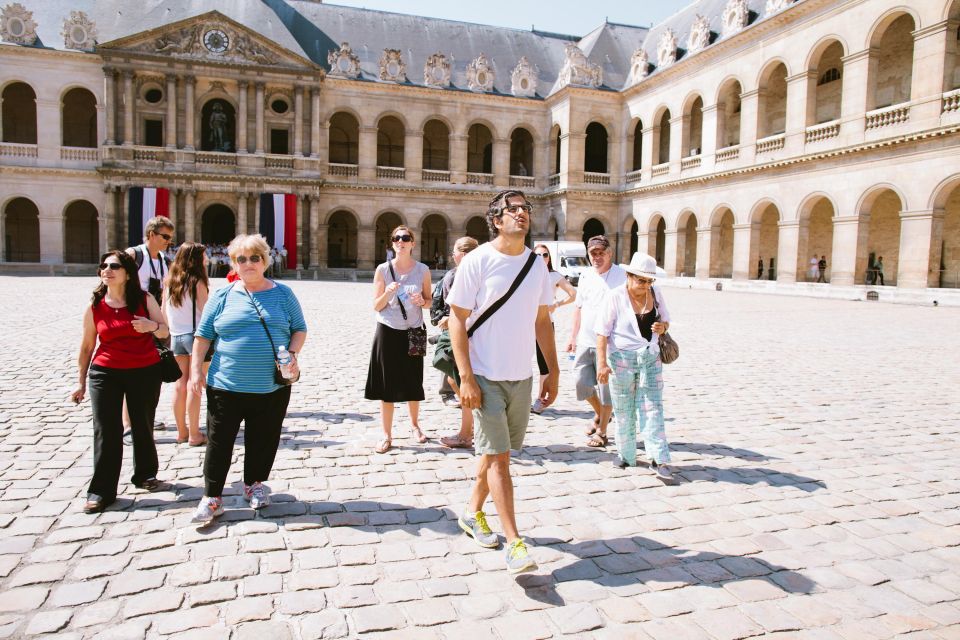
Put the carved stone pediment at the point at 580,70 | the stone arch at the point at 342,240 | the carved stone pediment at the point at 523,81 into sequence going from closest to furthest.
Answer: the carved stone pediment at the point at 580,70, the carved stone pediment at the point at 523,81, the stone arch at the point at 342,240

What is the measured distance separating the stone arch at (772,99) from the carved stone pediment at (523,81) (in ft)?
45.6

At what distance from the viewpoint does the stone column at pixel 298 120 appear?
3650 cm

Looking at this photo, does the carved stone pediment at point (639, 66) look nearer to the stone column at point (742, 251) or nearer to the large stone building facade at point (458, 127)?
the large stone building facade at point (458, 127)

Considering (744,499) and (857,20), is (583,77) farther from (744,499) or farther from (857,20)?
(744,499)

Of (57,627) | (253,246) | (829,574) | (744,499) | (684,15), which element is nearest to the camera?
(57,627)

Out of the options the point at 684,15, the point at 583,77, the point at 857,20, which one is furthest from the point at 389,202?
the point at 857,20

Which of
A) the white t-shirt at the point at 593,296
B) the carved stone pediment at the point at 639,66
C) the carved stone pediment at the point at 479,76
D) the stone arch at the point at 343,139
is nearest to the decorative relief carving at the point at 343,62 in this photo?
the stone arch at the point at 343,139

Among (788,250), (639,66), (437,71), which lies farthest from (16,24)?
(788,250)

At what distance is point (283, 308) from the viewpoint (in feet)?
14.6

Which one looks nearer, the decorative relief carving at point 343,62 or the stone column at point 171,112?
the stone column at point 171,112

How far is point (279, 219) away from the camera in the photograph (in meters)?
36.4

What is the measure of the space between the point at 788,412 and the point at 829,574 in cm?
407

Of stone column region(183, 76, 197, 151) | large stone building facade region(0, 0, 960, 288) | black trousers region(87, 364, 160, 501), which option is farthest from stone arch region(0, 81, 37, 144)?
black trousers region(87, 364, 160, 501)

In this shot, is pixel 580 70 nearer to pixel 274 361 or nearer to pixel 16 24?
pixel 16 24
